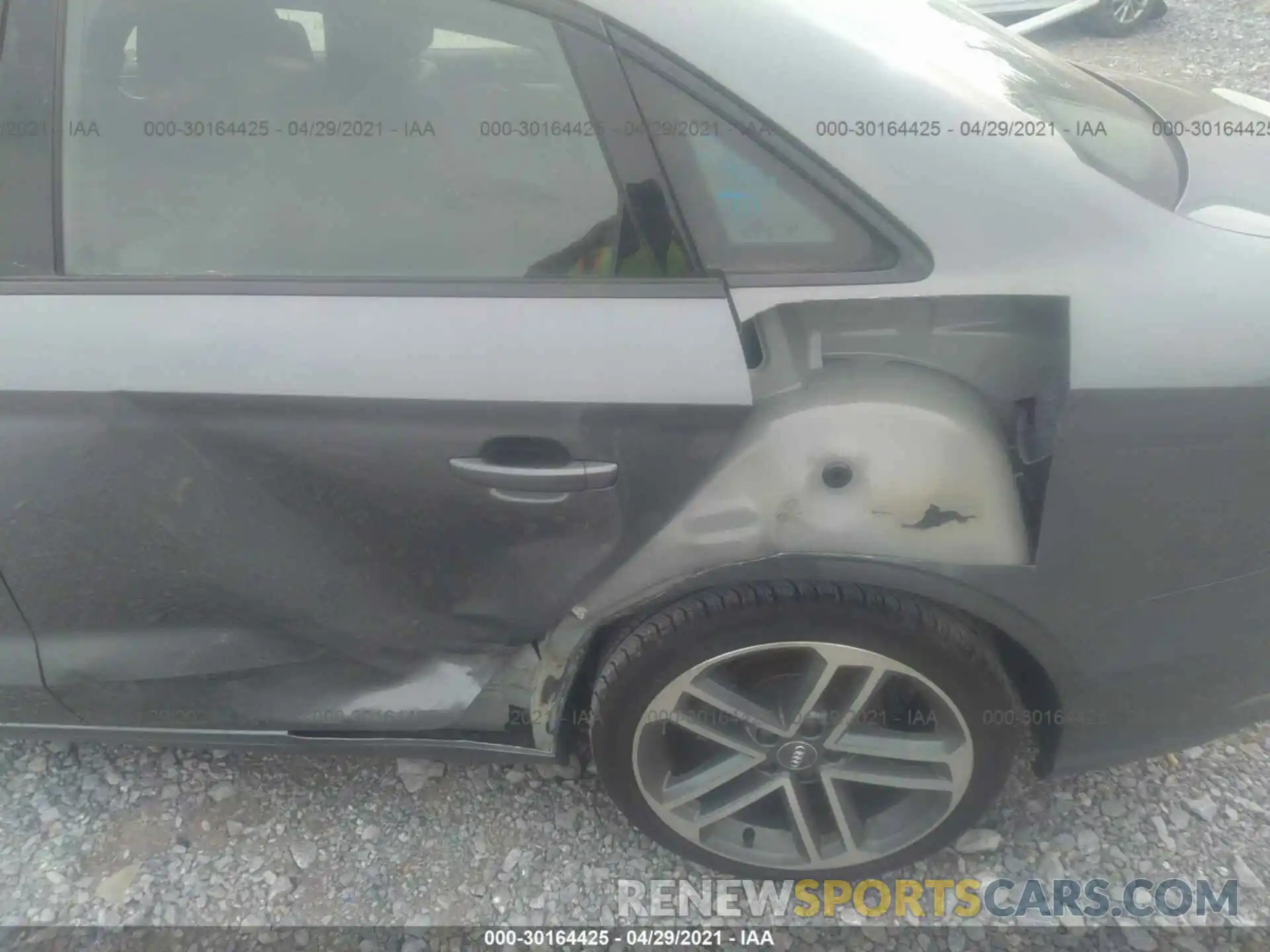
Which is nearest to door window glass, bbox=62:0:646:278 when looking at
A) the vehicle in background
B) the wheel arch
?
the wheel arch

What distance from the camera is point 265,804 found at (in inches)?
76.7

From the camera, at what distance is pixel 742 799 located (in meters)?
1.70

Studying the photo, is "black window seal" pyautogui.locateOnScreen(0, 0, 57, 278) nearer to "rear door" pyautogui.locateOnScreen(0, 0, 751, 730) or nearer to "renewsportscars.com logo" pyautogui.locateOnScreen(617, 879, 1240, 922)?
"rear door" pyautogui.locateOnScreen(0, 0, 751, 730)

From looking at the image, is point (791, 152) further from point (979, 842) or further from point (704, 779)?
point (979, 842)

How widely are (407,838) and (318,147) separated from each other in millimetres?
1400

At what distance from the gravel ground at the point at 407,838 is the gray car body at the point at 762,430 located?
370mm

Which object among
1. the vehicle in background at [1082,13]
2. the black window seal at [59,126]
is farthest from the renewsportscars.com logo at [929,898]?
the vehicle in background at [1082,13]

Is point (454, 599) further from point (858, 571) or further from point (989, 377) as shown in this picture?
point (989, 377)

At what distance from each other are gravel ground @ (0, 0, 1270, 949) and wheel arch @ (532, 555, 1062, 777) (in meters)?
0.29

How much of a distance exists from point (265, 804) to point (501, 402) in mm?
1246

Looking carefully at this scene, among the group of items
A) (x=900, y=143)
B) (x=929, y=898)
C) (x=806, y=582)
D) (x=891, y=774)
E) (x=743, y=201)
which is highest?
(x=900, y=143)

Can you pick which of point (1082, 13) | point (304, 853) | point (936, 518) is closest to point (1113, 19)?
point (1082, 13)

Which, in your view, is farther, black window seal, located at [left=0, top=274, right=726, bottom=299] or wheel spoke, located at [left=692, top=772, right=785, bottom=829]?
wheel spoke, located at [left=692, top=772, right=785, bottom=829]

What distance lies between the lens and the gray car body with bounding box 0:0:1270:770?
4.10 feet
